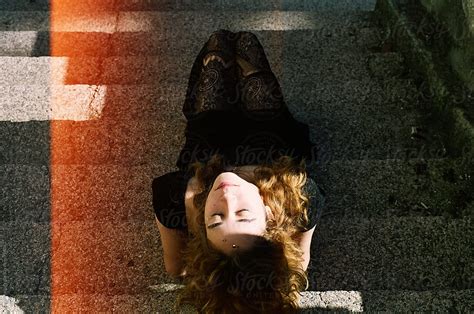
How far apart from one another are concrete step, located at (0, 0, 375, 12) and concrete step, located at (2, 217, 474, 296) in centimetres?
326

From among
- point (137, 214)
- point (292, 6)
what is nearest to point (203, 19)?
point (292, 6)

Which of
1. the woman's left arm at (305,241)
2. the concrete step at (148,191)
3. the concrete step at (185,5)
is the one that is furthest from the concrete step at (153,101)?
the concrete step at (185,5)

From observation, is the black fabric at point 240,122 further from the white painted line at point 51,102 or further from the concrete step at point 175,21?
the concrete step at point 175,21

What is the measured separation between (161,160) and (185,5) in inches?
115

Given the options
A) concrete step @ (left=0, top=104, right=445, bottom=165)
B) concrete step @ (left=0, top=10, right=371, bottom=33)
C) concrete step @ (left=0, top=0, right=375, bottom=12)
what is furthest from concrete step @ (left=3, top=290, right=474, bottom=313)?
concrete step @ (left=0, top=0, right=375, bottom=12)

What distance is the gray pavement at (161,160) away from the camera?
9.78 ft

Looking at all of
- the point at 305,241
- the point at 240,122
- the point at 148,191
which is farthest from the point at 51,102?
the point at 305,241

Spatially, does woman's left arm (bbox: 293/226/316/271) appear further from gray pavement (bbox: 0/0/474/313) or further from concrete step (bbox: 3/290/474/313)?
concrete step (bbox: 3/290/474/313)

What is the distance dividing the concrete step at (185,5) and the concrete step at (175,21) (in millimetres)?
226

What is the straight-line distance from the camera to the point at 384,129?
4004 mm

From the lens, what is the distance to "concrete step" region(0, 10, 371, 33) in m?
5.19

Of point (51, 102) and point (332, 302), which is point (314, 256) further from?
point (51, 102)

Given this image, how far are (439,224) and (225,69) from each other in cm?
171

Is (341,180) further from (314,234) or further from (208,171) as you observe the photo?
(208,171)
